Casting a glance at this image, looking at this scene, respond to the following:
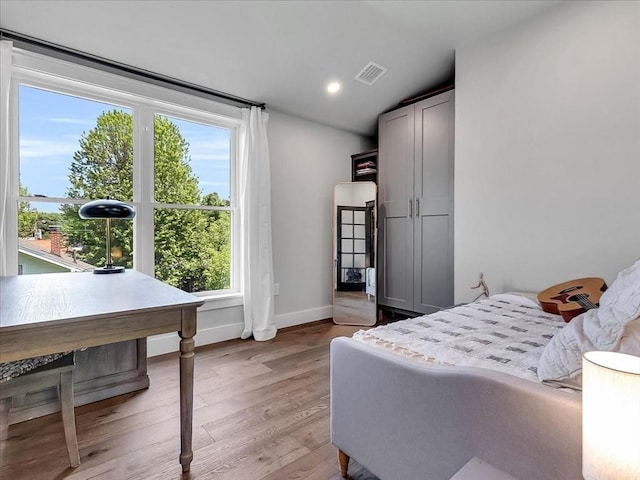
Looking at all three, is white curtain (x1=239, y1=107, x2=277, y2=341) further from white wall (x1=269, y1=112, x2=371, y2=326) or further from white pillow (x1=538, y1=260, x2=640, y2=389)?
white pillow (x1=538, y1=260, x2=640, y2=389)

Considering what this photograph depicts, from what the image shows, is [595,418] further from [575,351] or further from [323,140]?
[323,140]

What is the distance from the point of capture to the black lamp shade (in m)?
1.93

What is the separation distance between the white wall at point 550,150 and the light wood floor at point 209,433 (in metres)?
1.77

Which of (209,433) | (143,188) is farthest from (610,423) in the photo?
(143,188)

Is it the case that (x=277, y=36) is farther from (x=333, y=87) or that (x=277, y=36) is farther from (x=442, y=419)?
(x=442, y=419)

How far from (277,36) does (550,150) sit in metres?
2.23

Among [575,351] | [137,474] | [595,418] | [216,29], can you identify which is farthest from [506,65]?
[137,474]

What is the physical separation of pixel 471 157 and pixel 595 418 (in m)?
2.56

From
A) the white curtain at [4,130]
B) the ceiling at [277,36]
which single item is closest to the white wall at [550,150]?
the ceiling at [277,36]

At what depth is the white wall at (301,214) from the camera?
354 centimetres

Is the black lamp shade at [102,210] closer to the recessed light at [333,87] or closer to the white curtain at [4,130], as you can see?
the white curtain at [4,130]

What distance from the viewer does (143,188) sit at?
276 centimetres

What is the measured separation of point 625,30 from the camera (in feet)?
6.98

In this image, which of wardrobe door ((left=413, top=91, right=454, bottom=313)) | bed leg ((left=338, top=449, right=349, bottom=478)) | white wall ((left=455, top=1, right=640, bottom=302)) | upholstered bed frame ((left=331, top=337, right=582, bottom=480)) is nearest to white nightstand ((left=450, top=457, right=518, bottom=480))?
upholstered bed frame ((left=331, top=337, right=582, bottom=480))
